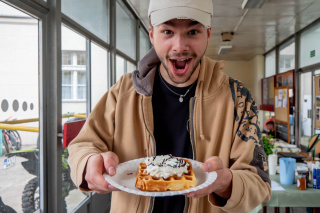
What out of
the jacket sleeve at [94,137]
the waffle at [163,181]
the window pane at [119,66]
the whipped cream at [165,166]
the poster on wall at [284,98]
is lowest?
the waffle at [163,181]

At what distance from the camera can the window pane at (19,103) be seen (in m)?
1.89

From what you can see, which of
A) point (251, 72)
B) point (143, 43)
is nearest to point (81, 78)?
point (143, 43)

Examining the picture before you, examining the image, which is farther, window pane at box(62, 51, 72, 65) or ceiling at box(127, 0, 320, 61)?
Answer: ceiling at box(127, 0, 320, 61)

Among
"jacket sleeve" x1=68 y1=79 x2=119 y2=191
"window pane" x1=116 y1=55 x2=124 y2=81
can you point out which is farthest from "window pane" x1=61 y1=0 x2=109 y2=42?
"jacket sleeve" x1=68 y1=79 x2=119 y2=191

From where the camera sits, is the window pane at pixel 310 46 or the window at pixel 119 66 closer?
the window at pixel 119 66

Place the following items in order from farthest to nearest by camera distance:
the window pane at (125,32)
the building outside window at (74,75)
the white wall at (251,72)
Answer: the white wall at (251,72) < the window pane at (125,32) < the building outside window at (74,75)

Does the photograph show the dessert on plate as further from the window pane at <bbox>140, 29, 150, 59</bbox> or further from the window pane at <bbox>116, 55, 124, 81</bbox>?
the window pane at <bbox>140, 29, 150, 59</bbox>

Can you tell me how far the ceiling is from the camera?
4816 mm

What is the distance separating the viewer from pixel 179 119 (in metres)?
1.14

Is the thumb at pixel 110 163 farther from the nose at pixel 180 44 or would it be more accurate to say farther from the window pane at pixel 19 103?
the window pane at pixel 19 103

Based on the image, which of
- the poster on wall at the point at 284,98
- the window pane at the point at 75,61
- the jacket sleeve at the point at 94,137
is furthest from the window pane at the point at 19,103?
the poster on wall at the point at 284,98

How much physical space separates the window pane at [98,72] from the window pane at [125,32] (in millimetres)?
649

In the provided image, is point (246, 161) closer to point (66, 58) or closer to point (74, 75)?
point (66, 58)

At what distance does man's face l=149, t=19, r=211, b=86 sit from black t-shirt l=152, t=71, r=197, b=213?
83 mm
